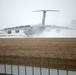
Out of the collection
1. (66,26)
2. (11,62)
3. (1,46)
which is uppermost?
(66,26)

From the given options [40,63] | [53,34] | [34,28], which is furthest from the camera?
[40,63]

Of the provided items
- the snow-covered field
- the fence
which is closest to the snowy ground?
the fence

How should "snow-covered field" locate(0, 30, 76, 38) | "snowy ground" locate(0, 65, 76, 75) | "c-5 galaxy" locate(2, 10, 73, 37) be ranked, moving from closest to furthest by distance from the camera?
"snow-covered field" locate(0, 30, 76, 38), "c-5 galaxy" locate(2, 10, 73, 37), "snowy ground" locate(0, 65, 76, 75)

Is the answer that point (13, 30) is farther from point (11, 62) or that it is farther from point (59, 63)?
point (59, 63)

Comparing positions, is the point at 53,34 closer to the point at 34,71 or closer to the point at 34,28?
the point at 34,28

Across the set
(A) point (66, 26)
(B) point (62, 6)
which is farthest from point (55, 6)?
(A) point (66, 26)

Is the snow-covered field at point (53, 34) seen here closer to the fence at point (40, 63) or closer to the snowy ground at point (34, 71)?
the fence at point (40, 63)

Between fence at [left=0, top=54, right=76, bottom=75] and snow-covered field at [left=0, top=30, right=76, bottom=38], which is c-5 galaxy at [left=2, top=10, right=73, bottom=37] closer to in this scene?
snow-covered field at [left=0, top=30, right=76, bottom=38]

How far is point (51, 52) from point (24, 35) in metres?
0.52

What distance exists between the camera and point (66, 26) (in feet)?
5.42

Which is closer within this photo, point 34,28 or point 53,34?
point 53,34

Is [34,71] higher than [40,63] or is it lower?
lower

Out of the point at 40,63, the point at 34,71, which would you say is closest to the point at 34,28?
the point at 40,63

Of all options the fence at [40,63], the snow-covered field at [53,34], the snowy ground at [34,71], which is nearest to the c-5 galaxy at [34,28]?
the snow-covered field at [53,34]
